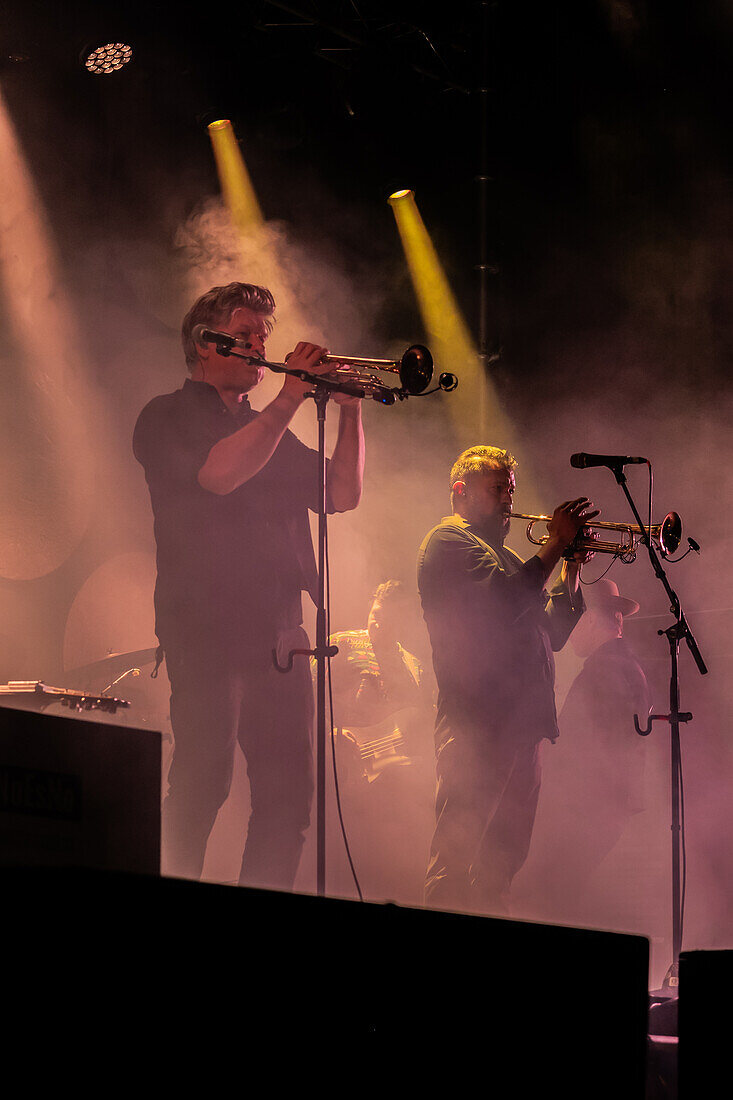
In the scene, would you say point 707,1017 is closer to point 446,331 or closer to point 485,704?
point 485,704

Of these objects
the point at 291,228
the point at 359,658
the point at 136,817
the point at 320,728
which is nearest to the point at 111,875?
the point at 136,817

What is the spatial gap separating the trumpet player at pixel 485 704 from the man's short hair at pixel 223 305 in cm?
103

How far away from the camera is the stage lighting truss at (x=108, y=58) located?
471cm

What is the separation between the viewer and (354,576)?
5.17m

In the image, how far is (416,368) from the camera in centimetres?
401

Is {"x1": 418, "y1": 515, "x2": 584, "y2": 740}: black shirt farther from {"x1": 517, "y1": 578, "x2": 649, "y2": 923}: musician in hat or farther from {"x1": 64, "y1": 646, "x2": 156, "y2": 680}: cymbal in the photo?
{"x1": 64, "y1": 646, "x2": 156, "y2": 680}: cymbal

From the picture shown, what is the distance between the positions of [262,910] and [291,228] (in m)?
4.55

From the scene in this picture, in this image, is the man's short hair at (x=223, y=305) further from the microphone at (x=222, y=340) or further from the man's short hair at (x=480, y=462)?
the man's short hair at (x=480, y=462)

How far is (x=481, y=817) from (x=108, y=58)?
11.0 feet

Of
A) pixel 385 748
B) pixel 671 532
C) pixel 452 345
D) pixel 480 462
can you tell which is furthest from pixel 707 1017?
pixel 452 345

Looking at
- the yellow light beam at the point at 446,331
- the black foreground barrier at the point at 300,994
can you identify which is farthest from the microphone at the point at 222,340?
the black foreground barrier at the point at 300,994

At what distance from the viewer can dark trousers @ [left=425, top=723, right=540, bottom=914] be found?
393 centimetres

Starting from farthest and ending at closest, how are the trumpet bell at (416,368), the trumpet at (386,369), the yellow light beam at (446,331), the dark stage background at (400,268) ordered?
the yellow light beam at (446,331)
the dark stage background at (400,268)
the trumpet bell at (416,368)
the trumpet at (386,369)

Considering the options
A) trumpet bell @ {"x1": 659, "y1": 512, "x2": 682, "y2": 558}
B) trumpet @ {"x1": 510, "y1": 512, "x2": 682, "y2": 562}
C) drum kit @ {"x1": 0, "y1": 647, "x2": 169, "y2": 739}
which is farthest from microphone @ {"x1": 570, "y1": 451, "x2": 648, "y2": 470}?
drum kit @ {"x1": 0, "y1": 647, "x2": 169, "y2": 739}
